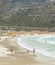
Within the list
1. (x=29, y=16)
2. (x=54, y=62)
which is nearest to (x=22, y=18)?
(x=29, y=16)

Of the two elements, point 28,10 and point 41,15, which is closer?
point 41,15

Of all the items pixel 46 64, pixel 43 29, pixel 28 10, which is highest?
pixel 28 10

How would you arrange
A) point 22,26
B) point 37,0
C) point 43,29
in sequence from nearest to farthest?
point 43,29 → point 22,26 → point 37,0

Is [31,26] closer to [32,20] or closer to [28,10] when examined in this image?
[32,20]

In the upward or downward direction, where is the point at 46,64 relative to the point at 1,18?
downward

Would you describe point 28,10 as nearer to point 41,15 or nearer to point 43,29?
point 41,15

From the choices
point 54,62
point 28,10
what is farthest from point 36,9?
point 54,62

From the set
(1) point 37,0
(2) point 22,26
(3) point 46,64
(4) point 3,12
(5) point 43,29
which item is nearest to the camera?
(3) point 46,64

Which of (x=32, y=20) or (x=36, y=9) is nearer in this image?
(x=32, y=20)

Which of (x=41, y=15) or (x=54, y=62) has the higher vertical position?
(x=41, y=15)
